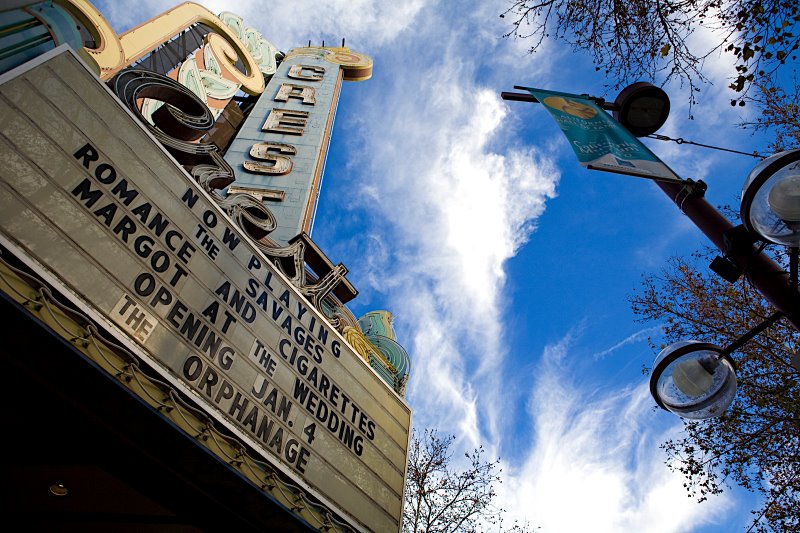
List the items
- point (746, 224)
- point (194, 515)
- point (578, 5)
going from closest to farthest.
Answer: point (746, 224)
point (194, 515)
point (578, 5)

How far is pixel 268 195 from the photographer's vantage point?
1080 centimetres

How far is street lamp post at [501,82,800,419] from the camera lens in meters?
3.34

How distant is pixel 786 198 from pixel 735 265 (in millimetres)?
1036

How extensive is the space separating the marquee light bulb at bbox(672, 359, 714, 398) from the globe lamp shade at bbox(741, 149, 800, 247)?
1088mm

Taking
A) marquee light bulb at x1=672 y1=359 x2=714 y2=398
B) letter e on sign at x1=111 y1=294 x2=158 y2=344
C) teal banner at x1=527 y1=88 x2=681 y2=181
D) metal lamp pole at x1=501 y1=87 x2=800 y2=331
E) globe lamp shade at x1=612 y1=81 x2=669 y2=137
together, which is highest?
globe lamp shade at x1=612 y1=81 x2=669 y2=137

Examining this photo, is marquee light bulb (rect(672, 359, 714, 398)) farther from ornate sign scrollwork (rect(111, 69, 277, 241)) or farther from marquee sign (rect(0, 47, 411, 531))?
ornate sign scrollwork (rect(111, 69, 277, 241))

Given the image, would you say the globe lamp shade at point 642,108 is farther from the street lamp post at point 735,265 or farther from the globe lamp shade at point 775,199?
the globe lamp shade at point 775,199

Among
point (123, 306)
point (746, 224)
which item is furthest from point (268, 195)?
point (746, 224)

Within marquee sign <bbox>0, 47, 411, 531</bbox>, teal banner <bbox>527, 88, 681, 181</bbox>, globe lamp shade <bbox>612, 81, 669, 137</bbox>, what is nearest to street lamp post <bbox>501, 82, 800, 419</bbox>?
teal banner <bbox>527, 88, 681, 181</bbox>

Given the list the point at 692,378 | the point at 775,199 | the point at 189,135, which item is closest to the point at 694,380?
the point at 692,378

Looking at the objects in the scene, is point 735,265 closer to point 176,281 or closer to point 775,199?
point 775,199

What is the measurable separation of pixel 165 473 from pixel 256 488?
2.69 feet

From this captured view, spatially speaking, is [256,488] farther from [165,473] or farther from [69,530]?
[69,530]

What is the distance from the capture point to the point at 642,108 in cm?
605
